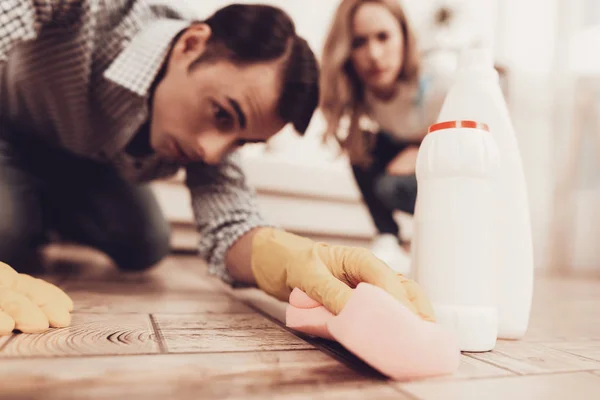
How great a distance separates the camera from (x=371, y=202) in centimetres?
170

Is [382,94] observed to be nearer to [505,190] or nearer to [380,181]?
[380,181]

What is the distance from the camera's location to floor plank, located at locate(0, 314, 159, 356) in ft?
1.44

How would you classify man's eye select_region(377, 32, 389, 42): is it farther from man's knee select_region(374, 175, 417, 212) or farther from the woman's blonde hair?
man's knee select_region(374, 175, 417, 212)

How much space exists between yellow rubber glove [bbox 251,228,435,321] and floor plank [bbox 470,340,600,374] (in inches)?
3.7

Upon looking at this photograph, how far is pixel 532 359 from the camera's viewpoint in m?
0.50

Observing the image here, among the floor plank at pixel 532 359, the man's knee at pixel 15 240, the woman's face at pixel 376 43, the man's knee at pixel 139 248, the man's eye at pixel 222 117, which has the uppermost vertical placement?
the woman's face at pixel 376 43

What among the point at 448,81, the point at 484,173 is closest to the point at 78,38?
the point at 484,173

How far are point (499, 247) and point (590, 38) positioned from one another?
1995 millimetres

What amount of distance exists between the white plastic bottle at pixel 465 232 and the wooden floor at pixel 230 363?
0.04 m

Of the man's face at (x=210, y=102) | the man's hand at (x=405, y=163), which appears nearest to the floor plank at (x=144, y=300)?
the man's face at (x=210, y=102)

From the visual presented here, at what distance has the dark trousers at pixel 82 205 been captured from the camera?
1.03 m

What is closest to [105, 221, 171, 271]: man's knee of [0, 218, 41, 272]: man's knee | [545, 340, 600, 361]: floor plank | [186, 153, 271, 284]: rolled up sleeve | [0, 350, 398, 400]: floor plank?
[0, 218, 41, 272]: man's knee

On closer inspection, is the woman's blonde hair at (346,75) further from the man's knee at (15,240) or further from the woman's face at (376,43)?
the man's knee at (15,240)

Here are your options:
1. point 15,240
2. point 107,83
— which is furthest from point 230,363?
point 15,240
